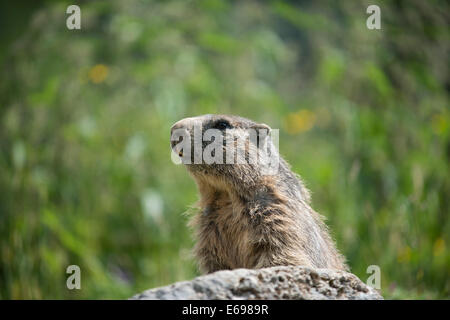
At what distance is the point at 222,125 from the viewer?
4359 millimetres

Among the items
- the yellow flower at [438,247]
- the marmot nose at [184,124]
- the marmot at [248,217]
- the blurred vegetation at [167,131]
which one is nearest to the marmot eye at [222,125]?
the marmot at [248,217]

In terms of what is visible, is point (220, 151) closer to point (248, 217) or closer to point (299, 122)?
point (248, 217)

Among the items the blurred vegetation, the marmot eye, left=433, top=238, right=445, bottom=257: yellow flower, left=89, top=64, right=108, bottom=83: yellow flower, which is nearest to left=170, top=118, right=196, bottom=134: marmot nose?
the marmot eye

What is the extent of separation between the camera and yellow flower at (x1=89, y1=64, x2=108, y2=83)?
8.09 metres

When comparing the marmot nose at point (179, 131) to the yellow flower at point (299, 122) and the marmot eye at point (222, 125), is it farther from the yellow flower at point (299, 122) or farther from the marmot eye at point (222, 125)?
the yellow flower at point (299, 122)

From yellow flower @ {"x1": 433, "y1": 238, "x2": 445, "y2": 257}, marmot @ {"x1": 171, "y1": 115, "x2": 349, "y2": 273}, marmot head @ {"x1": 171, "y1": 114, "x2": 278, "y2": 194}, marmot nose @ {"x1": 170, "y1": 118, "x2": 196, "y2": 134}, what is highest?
marmot nose @ {"x1": 170, "y1": 118, "x2": 196, "y2": 134}

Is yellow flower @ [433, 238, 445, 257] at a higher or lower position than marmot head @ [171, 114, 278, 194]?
lower

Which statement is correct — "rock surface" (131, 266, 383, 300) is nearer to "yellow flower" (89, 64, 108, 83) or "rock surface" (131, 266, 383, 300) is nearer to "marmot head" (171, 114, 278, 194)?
"marmot head" (171, 114, 278, 194)

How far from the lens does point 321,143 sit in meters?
8.61

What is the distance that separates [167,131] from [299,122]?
7.95ft

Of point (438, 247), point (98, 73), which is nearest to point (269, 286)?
point (438, 247)

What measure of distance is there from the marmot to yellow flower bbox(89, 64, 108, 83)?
4.14m
